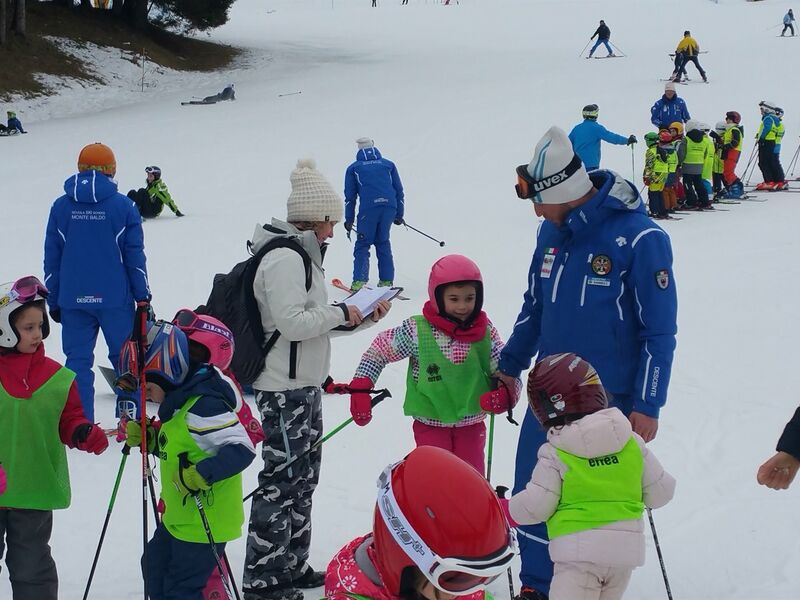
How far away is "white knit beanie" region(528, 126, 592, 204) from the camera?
3867 millimetres

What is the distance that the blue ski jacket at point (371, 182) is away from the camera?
10.6 m

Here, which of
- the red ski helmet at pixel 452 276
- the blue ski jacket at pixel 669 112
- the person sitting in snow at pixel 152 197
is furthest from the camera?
the blue ski jacket at pixel 669 112

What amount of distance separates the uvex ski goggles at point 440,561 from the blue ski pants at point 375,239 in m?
8.86

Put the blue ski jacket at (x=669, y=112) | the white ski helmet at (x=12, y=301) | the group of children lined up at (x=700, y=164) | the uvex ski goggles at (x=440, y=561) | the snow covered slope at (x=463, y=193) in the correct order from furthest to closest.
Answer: the blue ski jacket at (x=669, y=112), the group of children lined up at (x=700, y=164), the snow covered slope at (x=463, y=193), the white ski helmet at (x=12, y=301), the uvex ski goggles at (x=440, y=561)

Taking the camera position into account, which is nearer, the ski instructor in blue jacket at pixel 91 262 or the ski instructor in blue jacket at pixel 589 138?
the ski instructor in blue jacket at pixel 91 262

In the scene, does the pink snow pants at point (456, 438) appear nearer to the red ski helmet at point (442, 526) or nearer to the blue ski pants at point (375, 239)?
the red ski helmet at point (442, 526)

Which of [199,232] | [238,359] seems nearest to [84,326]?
[238,359]

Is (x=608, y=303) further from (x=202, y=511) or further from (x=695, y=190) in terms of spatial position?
(x=695, y=190)

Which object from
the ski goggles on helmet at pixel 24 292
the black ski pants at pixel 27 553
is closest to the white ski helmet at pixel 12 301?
the ski goggles on helmet at pixel 24 292

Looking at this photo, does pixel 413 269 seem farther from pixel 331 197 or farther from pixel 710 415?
pixel 331 197

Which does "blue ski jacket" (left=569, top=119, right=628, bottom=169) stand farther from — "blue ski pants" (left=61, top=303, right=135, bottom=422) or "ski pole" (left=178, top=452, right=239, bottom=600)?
Answer: "ski pole" (left=178, top=452, right=239, bottom=600)

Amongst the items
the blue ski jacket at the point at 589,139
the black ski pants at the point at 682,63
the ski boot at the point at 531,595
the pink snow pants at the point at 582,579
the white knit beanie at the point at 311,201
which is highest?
the black ski pants at the point at 682,63

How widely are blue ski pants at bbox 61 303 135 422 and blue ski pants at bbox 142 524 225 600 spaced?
2.49 metres

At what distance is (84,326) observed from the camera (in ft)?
19.8
